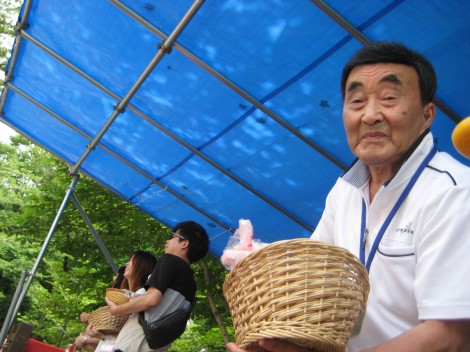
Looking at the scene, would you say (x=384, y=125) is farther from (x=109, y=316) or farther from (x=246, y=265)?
(x=109, y=316)

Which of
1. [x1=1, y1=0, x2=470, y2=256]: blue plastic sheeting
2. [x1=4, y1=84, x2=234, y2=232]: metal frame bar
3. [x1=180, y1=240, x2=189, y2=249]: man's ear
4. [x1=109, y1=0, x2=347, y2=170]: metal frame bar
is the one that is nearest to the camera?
[x1=1, y1=0, x2=470, y2=256]: blue plastic sheeting

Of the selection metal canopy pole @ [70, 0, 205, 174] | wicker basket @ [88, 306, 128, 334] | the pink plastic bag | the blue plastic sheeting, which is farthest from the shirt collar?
wicker basket @ [88, 306, 128, 334]

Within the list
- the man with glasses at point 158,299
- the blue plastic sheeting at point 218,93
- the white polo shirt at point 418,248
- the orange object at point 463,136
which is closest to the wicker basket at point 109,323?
the man with glasses at point 158,299

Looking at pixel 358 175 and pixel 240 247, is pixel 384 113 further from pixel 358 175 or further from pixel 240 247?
pixel 240 247

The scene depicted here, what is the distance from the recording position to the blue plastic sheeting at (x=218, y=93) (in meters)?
3.05

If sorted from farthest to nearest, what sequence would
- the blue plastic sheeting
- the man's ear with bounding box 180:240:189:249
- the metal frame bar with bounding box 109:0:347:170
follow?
the man's ear with bounding box 180:240:189:249 < the metal frame bar with bounding box 109:0:347:170 < the blue plastic sheeting

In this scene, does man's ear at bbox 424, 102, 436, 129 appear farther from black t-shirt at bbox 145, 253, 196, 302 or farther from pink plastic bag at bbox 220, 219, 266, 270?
black t-shirt at bbox 145, 253, 196, 302

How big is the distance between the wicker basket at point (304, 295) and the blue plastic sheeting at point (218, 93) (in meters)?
2.07

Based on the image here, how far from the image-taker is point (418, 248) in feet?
3.71

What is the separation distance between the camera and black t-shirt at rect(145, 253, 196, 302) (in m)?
3.54

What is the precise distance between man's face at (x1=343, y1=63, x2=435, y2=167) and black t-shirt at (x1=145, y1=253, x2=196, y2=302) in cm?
244

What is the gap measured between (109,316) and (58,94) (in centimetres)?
272

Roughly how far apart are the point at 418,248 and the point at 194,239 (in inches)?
119

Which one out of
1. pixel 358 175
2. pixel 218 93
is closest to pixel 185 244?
pixel 218 93
